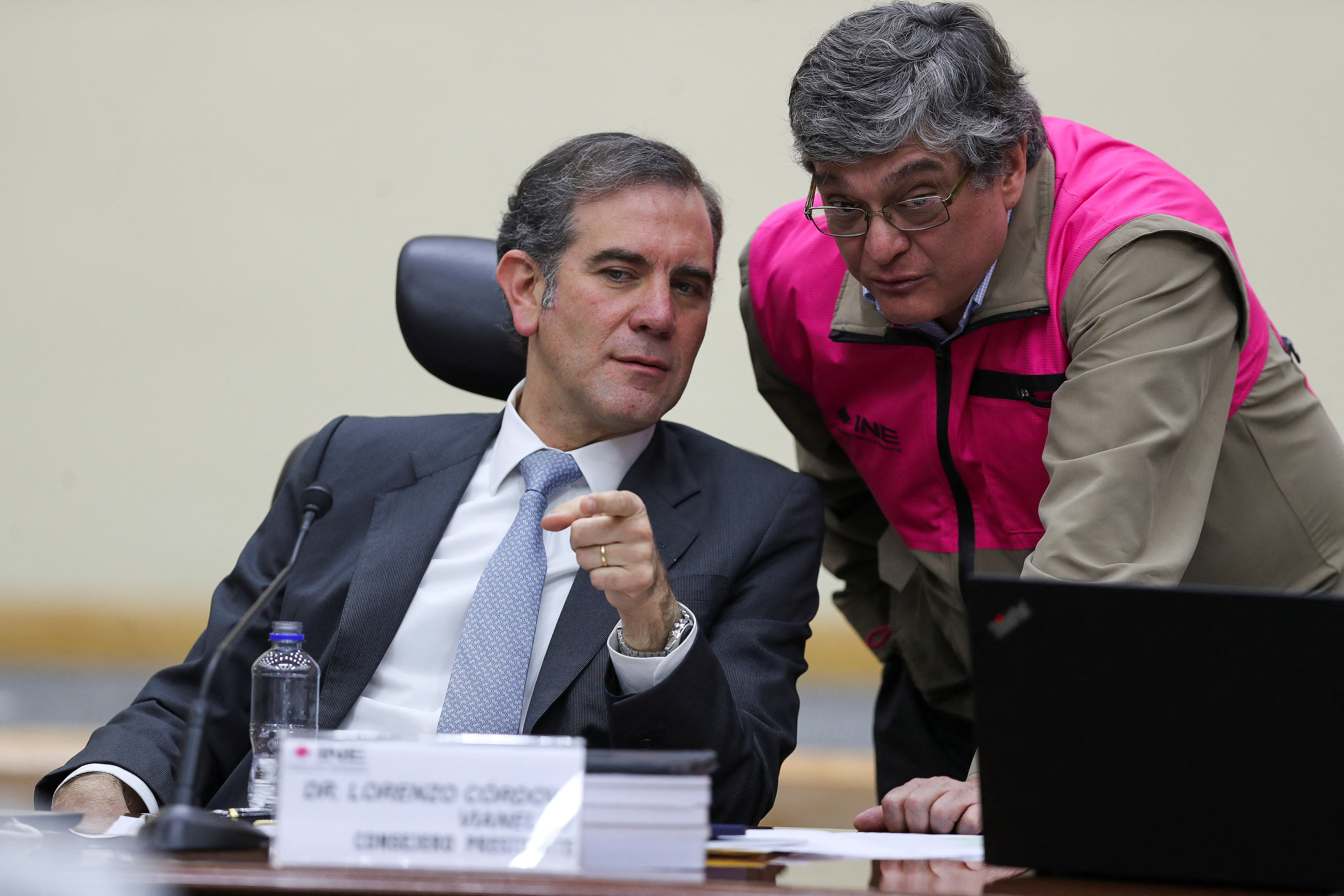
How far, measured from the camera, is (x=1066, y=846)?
0.90 metres

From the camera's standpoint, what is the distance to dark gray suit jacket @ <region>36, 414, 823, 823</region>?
→ 1406mm

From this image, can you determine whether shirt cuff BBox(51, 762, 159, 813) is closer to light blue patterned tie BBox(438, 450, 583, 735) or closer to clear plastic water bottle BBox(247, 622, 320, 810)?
clear plastic water bottle BBox(247, 622, 320, 810)

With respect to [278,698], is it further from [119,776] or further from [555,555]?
[555,555]

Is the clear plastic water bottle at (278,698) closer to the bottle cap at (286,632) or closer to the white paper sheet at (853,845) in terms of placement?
the bottle cap at (286,632)

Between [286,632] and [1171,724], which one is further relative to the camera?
[286,632]

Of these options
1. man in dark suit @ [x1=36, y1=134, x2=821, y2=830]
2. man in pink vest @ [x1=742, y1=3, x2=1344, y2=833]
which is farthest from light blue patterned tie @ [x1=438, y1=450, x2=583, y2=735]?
man in pink vest @ [x1=742, y1=3, x2=1344, y2=833]

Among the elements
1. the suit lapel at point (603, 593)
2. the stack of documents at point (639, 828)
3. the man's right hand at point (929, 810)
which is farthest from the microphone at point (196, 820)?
the man's right hand at point (929, 810)

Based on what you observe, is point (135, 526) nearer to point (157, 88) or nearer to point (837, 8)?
point (157, 88)

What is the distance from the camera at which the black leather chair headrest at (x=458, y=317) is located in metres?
1.93

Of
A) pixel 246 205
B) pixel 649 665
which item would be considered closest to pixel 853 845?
pixel 649 665

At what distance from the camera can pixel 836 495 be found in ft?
6.91

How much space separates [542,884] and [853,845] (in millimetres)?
419

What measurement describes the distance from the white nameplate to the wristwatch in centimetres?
45

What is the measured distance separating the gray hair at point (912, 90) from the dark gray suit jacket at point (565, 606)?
473mm
